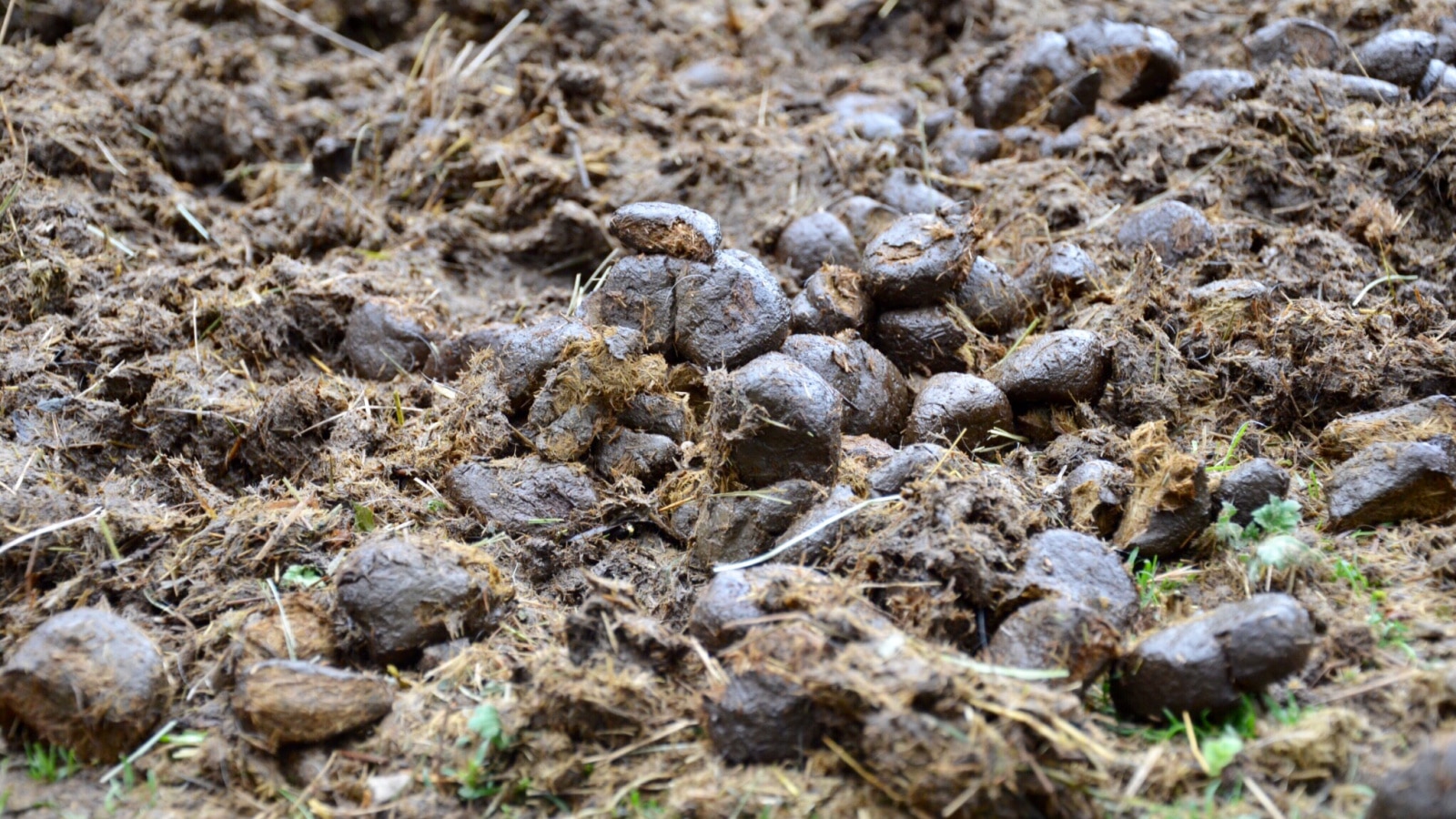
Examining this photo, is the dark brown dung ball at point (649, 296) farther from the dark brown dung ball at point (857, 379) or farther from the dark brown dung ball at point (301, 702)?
the dark brown dung ball at point (301, 702)

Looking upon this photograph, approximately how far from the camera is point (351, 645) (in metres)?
2.83

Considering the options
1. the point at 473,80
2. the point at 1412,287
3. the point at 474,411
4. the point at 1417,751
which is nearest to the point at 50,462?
the point at 474,411

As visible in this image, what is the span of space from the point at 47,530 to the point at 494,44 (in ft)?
13.2

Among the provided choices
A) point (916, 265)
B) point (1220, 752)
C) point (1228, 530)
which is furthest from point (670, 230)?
point (1220, 752)

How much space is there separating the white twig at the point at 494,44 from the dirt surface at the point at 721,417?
0.04 metres

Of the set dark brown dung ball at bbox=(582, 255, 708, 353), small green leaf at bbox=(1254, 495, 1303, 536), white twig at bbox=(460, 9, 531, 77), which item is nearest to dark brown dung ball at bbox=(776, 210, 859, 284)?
dark brown dung ball at bbox=(582, 255, 708, 353)

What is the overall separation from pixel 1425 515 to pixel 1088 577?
1099 mm

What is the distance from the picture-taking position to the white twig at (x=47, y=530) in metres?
2.92

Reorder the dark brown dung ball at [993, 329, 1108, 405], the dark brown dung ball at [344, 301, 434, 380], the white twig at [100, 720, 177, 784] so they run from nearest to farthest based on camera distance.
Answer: the white twig at [100, 720, 177, 784], the dark brown dung ball at [993, 329, 1108, 405], the dark brown dung ball at [344, 301, 434, 380]

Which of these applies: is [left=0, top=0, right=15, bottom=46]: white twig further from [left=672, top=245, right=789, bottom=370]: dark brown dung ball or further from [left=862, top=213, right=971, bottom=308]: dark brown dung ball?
[left=862, top=213, right=971, bottom=308]: dark brown dung ball

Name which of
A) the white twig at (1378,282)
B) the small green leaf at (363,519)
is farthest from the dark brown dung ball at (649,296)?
the white twig at (1378,282)

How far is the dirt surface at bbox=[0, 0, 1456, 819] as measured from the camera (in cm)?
246

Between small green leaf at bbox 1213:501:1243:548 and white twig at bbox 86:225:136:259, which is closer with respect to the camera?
small green leaf at bbox 1213:501:1243:548

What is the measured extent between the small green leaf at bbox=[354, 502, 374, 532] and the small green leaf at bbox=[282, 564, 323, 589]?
0.22 m
